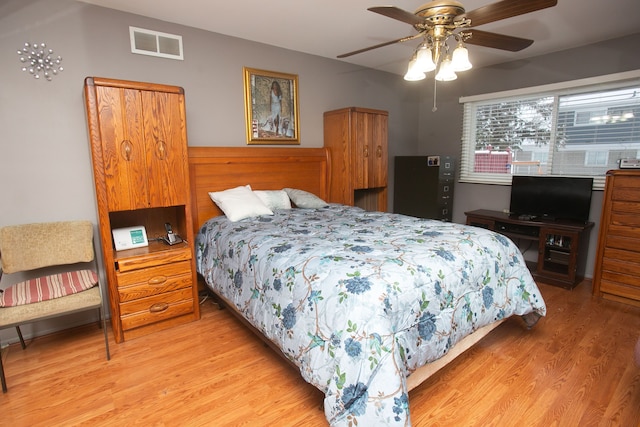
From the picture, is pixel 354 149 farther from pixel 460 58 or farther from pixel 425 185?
pixel 460 58

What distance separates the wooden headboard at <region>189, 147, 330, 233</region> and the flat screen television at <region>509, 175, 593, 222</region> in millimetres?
2266

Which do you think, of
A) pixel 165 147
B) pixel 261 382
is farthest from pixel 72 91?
pixel 261 382

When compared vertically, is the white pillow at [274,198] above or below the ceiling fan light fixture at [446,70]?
below

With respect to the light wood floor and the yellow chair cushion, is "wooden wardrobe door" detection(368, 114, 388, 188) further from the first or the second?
the yellow chair cushion

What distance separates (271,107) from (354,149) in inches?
40.3

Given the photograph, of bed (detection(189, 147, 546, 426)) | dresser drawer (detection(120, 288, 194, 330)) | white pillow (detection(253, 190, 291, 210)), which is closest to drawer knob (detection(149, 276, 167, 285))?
dresser drawer (detection(120, 288, 194, 330))

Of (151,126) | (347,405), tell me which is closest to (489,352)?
(347,405)

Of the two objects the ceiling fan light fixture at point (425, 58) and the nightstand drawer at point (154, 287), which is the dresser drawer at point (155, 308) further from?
the ceiling fan light fixture at point (425, 58)

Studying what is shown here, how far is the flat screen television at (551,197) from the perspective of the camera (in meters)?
3.46

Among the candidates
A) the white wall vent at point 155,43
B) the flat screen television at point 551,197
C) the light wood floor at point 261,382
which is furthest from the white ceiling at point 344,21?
the light wood floor at point 261,382

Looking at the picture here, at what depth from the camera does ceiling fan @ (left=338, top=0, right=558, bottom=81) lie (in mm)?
1728

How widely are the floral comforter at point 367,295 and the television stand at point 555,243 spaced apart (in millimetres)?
1411

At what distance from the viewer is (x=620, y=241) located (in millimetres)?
3004

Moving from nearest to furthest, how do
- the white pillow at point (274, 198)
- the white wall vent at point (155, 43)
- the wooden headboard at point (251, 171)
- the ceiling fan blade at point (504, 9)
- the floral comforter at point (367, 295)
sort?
1. the floral comforter at point (367, 295)
2. the ceiling fan blade at point (504, 9)
3. the white wall vent at point (155, 43)
4. the wooden headboard at point (251, 171)
5. the white pillow at point (274, 198)
